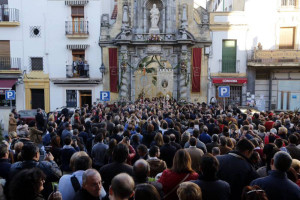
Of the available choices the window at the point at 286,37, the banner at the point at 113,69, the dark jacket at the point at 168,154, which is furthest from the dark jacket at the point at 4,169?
the window at the point at 286,37

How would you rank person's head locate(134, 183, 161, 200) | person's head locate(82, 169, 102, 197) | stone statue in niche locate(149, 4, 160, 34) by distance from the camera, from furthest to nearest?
stone statue in niche locate(149, 4, 160, 34), person's head locate(82, 169, 102, 197), person's head locate(134, 183, 161, 200)

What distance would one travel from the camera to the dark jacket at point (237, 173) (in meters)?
4.39

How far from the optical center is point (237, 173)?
4.40 metres

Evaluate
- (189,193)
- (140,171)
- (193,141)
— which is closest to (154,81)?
(193,141)

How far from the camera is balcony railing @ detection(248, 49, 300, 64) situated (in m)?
21.5

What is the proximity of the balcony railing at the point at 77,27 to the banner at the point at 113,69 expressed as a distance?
2350 mm

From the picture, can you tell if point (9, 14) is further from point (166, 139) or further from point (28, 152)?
point (28, 152)

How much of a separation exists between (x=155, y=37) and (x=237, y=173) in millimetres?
18197

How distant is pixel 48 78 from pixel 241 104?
14435 mm

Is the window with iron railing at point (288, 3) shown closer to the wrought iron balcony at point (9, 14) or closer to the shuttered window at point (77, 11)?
the shuttered window at point (77, 11)

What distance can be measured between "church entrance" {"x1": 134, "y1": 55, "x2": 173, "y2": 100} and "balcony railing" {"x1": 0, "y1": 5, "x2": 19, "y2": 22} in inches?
394

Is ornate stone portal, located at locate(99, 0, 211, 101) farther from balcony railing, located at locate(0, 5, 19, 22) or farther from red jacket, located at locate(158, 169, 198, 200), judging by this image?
red jacket, located at locate(158, 169, 198, 200)

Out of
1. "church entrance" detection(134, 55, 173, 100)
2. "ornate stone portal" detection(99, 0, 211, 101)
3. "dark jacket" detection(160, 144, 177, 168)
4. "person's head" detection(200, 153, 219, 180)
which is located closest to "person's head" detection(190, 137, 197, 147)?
"dark jacket" detection(160, 144, 177, 168)

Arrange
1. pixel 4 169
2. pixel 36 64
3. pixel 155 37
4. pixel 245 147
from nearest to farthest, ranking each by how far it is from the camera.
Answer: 1. pixel 245 147
2. pixel 4 169
3. pixel 155 37
4. pixel 36 64
